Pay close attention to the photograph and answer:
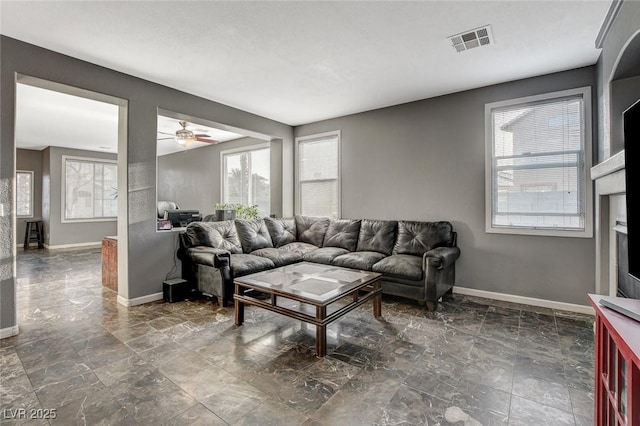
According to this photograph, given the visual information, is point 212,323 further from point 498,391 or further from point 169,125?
point 169,125

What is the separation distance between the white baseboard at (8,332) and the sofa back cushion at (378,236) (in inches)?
154

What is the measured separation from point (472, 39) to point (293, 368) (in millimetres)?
3315

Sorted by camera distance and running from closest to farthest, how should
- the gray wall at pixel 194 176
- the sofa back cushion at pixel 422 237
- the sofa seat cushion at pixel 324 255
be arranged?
1. the sofa back cushion at pixel 422 237
2. the sofa seat cushion at pixel 324 255
3. the gray wall at pixel 194 176

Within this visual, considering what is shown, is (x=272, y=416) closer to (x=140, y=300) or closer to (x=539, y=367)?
(x=539, y=367)

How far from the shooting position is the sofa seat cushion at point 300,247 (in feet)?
15.0

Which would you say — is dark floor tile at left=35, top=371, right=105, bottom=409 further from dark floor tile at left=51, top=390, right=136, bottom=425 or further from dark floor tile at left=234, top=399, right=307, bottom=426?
dark floor tile at left=234, top=399, right=307, bottom=426

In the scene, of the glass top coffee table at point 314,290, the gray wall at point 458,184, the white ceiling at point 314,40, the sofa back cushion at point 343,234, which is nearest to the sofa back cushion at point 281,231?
the sofa back cushion at point 343,234

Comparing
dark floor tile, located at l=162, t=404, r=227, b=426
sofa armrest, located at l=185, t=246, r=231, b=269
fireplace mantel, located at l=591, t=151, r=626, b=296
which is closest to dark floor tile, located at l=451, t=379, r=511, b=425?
dark floor tile, located at l=162, t=404, r=227, b=426

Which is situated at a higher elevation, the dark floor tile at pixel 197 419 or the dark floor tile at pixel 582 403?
the dark floor tile at pixel 197 419

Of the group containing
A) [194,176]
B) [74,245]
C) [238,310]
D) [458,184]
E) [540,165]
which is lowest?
[238,310]

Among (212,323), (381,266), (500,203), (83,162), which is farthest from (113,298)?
(83,162)

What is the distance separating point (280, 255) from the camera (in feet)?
13.9

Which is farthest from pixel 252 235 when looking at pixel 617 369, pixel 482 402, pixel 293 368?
pixel 617 369

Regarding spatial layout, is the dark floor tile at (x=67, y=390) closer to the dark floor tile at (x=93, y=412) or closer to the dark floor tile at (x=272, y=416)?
the dark floor tile at (x=93, y=412)
